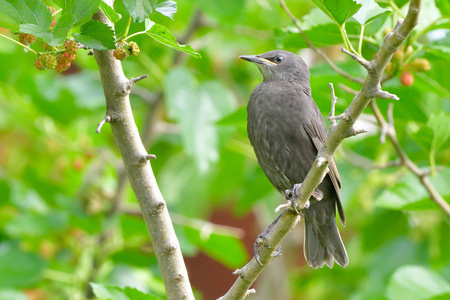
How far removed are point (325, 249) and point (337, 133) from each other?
150cm

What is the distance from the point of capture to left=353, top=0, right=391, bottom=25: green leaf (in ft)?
7.00

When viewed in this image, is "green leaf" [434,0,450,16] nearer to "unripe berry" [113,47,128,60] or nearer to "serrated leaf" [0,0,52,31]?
"unripe berry" [113,47,128,60]

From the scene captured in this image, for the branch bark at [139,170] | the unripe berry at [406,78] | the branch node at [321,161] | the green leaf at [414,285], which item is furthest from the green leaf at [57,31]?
the green leaf at [414,285]

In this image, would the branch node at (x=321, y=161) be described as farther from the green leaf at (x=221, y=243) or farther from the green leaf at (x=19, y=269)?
the green leaf at (x=19, y=269)

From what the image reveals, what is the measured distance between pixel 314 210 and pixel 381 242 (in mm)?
1278

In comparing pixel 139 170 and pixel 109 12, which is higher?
pixel 109 12

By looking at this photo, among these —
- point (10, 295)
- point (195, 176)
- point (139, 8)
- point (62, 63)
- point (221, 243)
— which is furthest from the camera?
point (195, 176)

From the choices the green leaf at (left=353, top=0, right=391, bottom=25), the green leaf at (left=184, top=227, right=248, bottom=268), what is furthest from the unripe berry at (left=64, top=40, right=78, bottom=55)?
the green leaf at (left=184, top=227, right=248, bottom=268)

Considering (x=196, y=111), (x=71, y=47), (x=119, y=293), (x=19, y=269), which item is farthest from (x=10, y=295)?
(x=71, y=47)

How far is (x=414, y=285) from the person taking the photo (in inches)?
121

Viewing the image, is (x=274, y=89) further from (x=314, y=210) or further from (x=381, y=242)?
(x=381, y=242)

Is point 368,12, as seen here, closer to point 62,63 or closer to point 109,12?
point 109,12

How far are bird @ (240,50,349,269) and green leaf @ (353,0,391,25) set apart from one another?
797 mm

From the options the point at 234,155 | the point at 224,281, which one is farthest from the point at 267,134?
the point at 224,281
